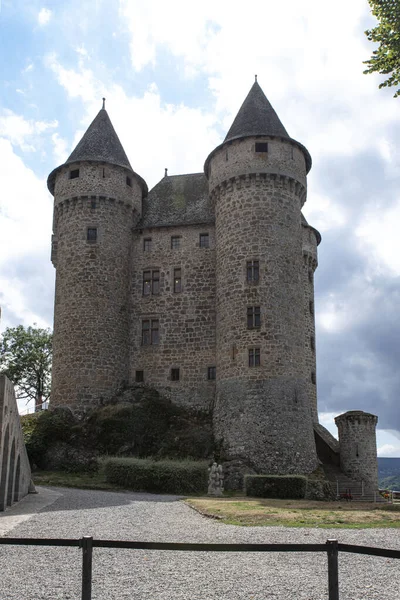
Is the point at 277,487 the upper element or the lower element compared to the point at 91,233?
lower

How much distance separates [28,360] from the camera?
2143 inches

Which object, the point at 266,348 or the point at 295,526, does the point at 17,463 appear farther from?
the point at 266,348

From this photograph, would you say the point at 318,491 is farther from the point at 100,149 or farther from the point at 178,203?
the point at 100,149

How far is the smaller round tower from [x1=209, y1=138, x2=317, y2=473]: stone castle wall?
Result: 16.0ft

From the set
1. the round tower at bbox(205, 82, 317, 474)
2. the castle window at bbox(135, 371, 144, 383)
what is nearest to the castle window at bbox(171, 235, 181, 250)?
the round tower at bbox(205, 82, 317, 474)

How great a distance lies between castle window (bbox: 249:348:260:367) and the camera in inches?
1292

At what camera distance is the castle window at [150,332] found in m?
37.5

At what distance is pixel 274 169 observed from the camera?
35.2 m

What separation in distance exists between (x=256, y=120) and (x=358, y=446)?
19.2 metres

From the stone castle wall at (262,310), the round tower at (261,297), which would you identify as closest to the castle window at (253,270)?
the round tower at (261,297)

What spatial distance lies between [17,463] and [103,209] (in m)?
19.6

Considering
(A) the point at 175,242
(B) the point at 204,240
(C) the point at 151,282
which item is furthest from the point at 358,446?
(A) the point at 175,242

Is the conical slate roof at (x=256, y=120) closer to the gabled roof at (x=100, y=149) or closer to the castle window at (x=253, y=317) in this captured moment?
the gabled roof at (x=100, y=149)

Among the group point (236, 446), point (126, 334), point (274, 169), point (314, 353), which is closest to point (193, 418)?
point (236, 446)
